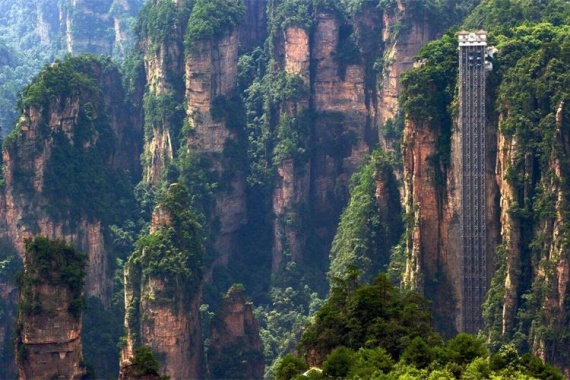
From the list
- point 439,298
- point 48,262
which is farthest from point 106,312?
point 48,262

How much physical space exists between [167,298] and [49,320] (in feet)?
49.7

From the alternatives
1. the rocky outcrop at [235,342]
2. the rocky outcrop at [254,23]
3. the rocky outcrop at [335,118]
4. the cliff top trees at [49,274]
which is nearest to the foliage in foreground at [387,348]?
the cliff top trees at [49,274]

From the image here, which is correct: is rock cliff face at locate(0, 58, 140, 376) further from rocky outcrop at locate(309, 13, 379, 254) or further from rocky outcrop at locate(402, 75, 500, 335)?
rocky outcrop at locate(402, 75, 500, 335)

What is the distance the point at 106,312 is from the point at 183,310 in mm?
5962

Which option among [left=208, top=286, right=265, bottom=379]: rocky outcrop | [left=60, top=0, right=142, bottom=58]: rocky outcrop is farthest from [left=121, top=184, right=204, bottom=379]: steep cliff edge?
[left=60, top=0, right=142, bottom=58]: rocky outcrop

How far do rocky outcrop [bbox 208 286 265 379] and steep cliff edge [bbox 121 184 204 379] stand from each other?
0.59m

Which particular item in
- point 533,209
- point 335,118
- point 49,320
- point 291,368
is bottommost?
point 291,368

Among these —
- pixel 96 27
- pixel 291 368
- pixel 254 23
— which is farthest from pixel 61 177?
pixel 96 27

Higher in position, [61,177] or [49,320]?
[61,177]

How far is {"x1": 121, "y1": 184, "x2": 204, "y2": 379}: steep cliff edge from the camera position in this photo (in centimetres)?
8175

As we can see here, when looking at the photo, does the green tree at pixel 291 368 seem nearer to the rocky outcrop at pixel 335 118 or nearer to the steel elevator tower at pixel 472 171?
the steel elevator tower at pixel 472 171

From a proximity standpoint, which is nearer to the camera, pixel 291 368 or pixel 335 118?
pixel 291 368

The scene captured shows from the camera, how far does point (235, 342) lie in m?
83.9

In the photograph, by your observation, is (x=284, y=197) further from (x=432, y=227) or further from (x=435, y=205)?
(x=435, y=205)
